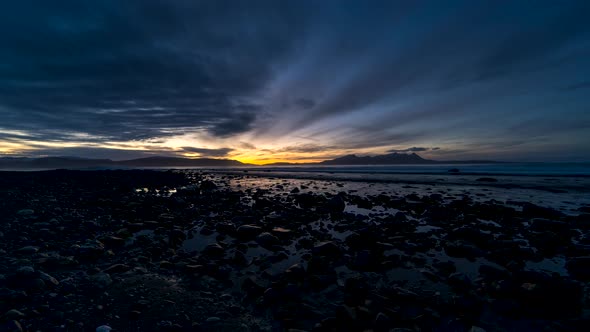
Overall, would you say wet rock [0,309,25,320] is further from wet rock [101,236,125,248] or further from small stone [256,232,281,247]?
small stone [256,232,281,247]

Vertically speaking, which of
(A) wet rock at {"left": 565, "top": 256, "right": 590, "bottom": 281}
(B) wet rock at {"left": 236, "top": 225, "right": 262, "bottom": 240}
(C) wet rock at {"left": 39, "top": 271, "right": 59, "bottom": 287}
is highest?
(C) wet rock at {"left": 39, "top": 271, "right": 59, "bottom": 287}

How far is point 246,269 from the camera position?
17.8 ft

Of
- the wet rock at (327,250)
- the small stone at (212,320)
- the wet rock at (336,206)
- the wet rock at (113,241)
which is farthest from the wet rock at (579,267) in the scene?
the wet rock at (113,241)

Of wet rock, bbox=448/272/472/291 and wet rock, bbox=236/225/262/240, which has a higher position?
wet rock, bbox=236/225/262/240

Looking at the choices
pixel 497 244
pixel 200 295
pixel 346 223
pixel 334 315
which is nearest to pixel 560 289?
pixel 497 244

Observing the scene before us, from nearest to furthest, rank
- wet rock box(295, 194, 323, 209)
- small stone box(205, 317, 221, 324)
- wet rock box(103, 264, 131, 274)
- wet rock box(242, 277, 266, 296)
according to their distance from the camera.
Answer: small stone box(205, 317, 221, 324)
wet rock box(242, 277, 266, 296)
wet rock box(103, 264, 131, 274)
wet rock box(295, 194, 323, 209)

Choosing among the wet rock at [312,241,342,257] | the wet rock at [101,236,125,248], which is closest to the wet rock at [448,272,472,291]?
the wet rock at [312,241,342,257]

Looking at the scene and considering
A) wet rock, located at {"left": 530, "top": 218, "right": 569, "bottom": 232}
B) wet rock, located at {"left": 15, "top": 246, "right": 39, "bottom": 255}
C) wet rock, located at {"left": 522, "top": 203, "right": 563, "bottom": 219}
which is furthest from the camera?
wet rock, located at {"left": 522, "top": 203, "right": 563, "bottom": 219}

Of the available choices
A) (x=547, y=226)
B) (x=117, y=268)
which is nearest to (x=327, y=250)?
(x=117, y=268)

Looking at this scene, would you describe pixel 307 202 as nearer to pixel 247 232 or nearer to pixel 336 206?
pixel 336 206

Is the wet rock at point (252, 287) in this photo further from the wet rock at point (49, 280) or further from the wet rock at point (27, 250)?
the wet rock at point (27, 250)

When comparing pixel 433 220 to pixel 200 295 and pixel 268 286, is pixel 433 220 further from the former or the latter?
pixel 200 295

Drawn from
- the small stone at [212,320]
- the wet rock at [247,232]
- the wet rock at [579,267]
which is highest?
the wet rock at [247,232]

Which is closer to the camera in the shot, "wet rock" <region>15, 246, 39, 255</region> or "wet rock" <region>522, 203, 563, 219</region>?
"wet rock" <region>15, 246, 39, 255</region>
